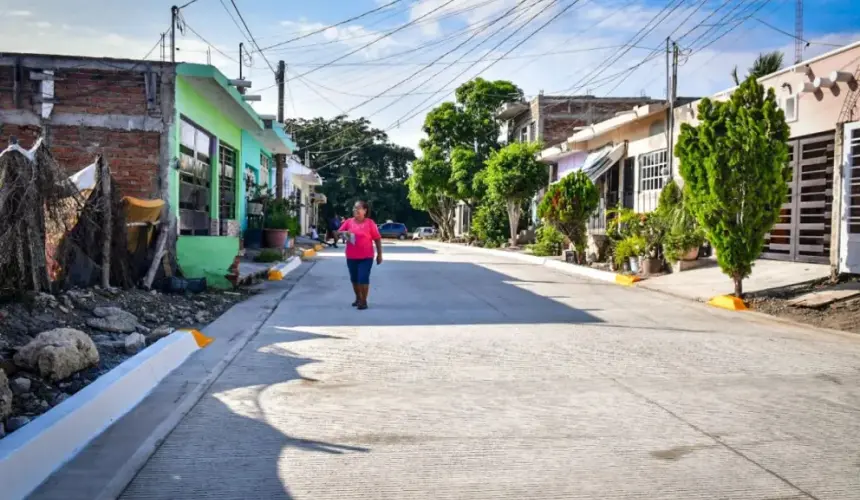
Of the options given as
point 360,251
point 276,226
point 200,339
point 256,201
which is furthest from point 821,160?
point 256,201

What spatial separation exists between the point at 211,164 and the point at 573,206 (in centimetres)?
1017

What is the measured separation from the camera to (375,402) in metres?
6.39

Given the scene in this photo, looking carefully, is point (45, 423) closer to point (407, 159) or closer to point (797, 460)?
point (797, 460)

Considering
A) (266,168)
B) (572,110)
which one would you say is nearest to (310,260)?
(266,168)

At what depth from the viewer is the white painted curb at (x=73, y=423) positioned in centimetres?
430

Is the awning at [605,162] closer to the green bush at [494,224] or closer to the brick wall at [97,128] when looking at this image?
the green bush at [494,224]

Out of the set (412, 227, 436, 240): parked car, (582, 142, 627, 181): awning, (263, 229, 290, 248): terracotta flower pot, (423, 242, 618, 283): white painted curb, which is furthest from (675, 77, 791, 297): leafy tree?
(412, 227, 436, 240): parked car

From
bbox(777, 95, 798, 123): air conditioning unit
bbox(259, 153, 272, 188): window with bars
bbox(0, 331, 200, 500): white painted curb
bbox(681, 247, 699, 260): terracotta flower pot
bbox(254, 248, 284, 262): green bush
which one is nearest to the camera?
bbox(0, 331, 200, 500): white painted curb

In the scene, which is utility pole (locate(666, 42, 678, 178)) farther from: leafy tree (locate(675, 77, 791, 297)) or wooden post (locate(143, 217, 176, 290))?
wooden post (locate(143, 217, 176, 290))

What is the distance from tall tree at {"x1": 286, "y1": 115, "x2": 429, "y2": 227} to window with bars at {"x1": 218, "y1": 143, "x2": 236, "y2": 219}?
131 ft

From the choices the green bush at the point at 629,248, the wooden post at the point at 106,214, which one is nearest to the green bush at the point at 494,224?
the green bush at the point at 629,248

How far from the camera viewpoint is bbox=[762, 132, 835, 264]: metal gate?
15.9m

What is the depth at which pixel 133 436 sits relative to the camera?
543cm

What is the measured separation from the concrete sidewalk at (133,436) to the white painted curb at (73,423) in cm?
7
